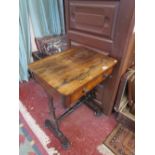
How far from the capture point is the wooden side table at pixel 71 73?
78cm

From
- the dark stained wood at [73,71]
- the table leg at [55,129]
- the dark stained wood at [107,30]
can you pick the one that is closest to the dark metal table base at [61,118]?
the table leg at [55,129]

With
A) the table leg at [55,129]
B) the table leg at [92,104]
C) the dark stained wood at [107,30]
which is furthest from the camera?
the table leg at [92,104]

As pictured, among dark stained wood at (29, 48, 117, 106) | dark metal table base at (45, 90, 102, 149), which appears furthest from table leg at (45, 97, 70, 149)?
dark stained wood at (29, 48, 117, 106)

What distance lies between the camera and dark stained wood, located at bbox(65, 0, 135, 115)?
3.06ft

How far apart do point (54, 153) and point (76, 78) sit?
0.78 metres

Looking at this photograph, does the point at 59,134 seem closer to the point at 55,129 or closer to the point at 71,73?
the point at 55,129

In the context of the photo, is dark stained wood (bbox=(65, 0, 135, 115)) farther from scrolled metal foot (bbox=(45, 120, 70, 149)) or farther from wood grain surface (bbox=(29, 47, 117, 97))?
scrolled metal foot (bbox=(45, 120, 70, 149))

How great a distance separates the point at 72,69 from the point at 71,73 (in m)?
0.05

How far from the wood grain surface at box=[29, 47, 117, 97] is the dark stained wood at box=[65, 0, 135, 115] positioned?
0.11m

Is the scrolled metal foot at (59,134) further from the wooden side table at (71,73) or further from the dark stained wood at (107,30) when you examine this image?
the dark stained wood at (107,30)

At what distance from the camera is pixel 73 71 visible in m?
0.89

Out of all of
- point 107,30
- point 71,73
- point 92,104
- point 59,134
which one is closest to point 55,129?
point 59,134
